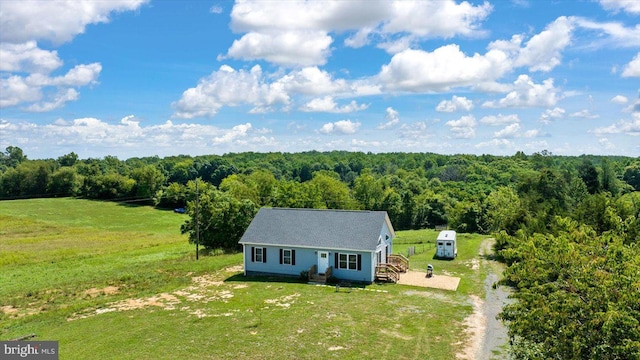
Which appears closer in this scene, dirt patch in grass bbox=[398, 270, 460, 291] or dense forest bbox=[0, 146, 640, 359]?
dense forest bbox=[0, 146, 640, 359]

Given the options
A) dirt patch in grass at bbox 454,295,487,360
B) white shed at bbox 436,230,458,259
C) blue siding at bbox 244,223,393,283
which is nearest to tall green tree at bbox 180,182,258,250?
blue siding at bbox 244,223,393,283

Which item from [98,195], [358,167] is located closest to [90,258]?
[98,195]

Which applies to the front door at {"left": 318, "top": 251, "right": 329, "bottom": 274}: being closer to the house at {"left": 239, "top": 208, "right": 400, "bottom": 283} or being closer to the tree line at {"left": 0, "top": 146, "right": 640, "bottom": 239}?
the house at {"left": 239, "top": 208, "right": 400, "bottom": 283}

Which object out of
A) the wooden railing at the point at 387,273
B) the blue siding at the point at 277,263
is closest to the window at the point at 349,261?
the wooden railing at the point at 387,273

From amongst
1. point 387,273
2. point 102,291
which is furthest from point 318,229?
point 102,291

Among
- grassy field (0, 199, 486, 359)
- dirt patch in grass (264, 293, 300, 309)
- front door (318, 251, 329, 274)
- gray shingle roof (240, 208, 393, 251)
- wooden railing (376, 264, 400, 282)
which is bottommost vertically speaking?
grassy field (0, 199, 486, 359)

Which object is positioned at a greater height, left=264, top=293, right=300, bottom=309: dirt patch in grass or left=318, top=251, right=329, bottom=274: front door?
left=318, top=251, right=329, bottom=274: front door

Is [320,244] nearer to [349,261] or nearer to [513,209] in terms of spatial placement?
[349,261]

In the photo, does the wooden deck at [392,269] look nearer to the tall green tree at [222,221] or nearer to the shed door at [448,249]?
the shed door at [448,249]
